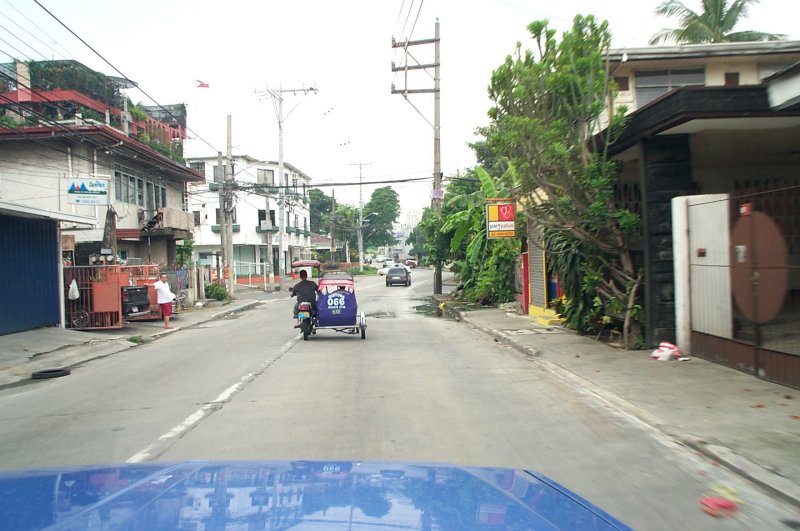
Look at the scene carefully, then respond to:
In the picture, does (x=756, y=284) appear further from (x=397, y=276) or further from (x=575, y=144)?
(x=397, y=276)

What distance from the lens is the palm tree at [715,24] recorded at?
25.8 meters

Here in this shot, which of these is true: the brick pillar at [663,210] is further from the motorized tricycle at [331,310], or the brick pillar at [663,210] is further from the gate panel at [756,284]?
the motorized tricycle at [331,310]

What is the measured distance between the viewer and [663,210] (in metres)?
11.2

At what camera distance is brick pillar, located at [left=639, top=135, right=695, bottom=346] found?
11.2m

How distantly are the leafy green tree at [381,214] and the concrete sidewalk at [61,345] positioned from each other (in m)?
72.3

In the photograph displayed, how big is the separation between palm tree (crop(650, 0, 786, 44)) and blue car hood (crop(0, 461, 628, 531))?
90.6ft

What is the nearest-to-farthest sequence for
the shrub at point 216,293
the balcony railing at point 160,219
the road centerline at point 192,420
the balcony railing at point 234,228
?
the road centerline at point 192,420
the balcony railing at point 160,219
the shrub at point 216,293
the balcony railing at point 234,228

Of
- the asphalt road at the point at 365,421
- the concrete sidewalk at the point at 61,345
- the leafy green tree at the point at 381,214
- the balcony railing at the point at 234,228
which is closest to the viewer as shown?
the asphalt road at the point at 365,421

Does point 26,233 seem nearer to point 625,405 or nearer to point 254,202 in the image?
point 625,405

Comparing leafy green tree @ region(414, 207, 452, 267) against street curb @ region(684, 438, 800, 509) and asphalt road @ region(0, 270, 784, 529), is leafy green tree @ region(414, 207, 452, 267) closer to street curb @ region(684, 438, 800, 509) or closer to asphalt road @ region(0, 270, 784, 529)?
asphalt road @ region(0, 270, 784, 529)

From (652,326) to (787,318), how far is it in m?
2.93

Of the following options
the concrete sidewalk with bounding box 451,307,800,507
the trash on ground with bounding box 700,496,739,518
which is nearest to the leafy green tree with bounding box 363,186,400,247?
the concrete sidewalk with bounding box 451,307,800,507

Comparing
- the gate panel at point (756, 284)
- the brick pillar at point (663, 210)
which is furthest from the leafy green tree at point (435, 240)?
the gate panel at point (756, 284)

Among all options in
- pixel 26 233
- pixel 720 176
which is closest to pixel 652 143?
pixel 720 176
